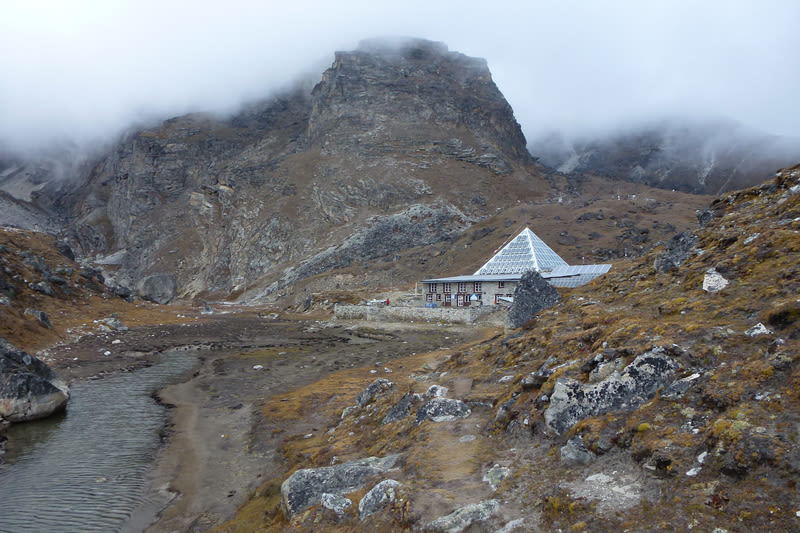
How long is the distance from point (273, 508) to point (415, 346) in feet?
95.0

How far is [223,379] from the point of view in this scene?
2669cm

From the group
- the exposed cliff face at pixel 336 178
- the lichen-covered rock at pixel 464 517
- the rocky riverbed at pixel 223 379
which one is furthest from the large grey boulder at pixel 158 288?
the lichen-covered rock at pixel 464 517

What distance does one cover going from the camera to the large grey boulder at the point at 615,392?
318 inches

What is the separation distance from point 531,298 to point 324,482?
1938cm

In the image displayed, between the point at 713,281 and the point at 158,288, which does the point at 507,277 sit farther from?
the point at 158,288

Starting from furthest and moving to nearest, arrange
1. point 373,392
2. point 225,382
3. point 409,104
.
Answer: point 409,104 < point 225,382 < point 373,392

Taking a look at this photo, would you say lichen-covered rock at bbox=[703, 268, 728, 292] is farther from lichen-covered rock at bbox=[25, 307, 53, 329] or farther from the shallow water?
lichen-covered rock at bbox=[25, 307, 53, 329]

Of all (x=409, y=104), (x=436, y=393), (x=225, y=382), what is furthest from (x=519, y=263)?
(x=409, y=104)

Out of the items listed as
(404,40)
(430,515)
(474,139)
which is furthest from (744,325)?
(404,40)

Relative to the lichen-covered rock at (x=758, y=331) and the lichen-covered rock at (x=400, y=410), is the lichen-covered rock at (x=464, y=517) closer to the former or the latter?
the lichen-covered rock at (x=758, y=331)

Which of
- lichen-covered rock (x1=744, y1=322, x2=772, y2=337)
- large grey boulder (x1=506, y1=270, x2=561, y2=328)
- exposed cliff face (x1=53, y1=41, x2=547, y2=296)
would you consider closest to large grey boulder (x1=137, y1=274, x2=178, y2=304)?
exposed cliff face (x1=53, y1=41, x2=547, y2=296)

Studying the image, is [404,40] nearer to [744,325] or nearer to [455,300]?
[455,300]

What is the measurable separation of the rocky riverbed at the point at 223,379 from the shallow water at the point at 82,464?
766 millimetres

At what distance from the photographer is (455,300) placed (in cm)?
6272
